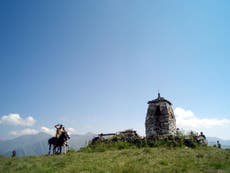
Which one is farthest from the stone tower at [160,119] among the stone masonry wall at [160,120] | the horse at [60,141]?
the horse at [60,141]

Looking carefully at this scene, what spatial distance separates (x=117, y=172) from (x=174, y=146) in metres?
13.4

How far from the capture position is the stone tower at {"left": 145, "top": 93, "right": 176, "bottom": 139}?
2773 centimetres

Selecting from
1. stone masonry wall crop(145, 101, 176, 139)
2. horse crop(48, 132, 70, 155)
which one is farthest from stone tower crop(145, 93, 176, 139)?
horse crop(48, 132, 70, 155)

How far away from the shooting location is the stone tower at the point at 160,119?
2773 centimetres

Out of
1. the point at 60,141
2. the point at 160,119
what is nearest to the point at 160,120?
the point at 160,119

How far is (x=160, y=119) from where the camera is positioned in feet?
92.6

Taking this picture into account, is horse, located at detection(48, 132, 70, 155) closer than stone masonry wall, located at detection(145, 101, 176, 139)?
Yes

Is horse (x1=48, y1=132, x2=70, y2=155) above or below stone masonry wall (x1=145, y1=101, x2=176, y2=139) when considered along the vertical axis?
below

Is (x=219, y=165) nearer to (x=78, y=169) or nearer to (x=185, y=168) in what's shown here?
(x=185, y=168)

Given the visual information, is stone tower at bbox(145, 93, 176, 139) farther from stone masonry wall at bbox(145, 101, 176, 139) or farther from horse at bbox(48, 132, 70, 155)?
horse at bbox(48, 132, 70, 155)

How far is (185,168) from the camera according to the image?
10.3 m

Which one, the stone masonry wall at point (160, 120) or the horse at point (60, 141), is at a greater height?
the stone masonry wall at point (160, 120)

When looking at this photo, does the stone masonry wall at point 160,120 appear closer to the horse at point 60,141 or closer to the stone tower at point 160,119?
the stone tower at point 160,119

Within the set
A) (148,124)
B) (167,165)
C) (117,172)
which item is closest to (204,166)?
(167,165)
